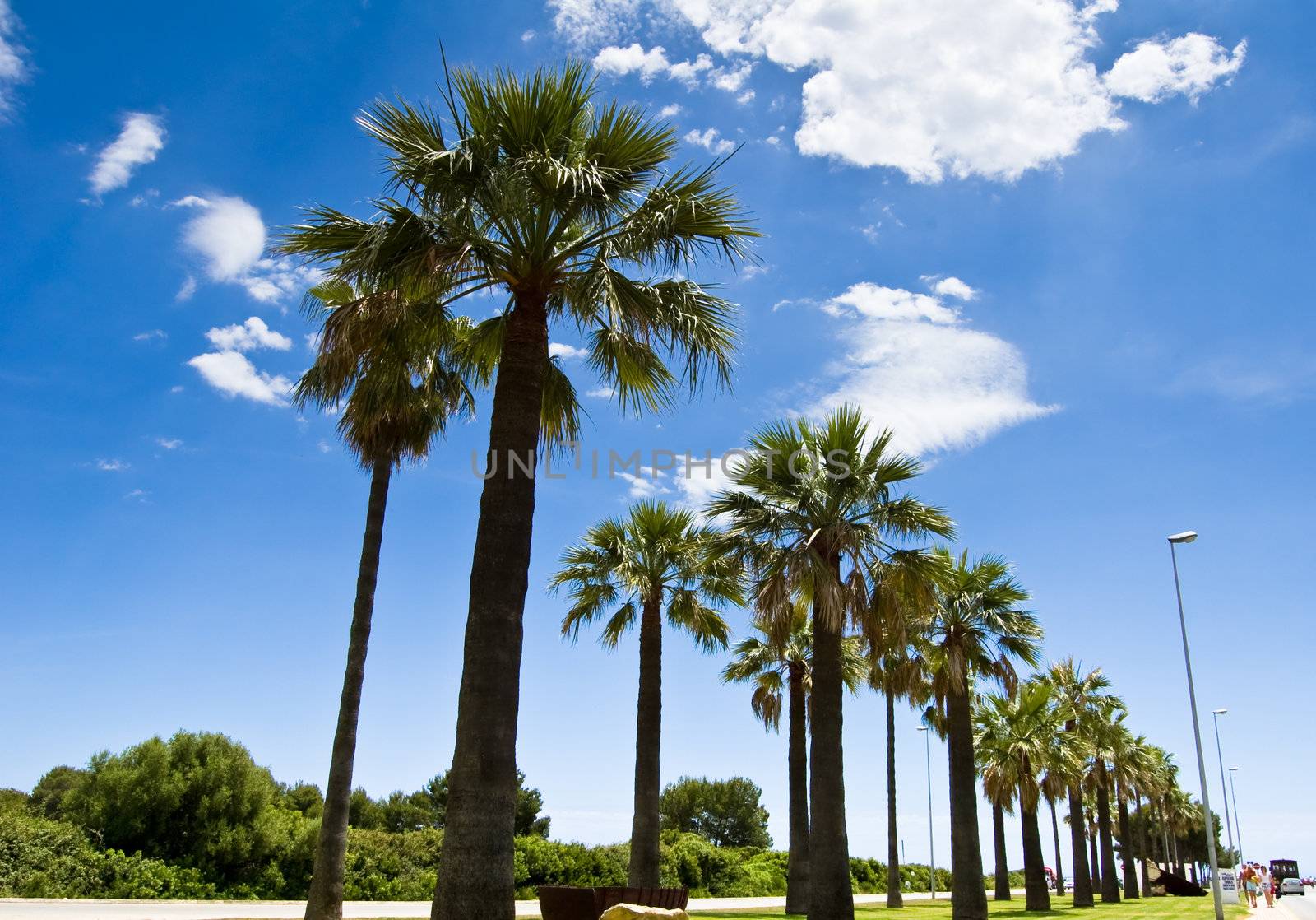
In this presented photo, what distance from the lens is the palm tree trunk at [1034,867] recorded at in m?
34.8

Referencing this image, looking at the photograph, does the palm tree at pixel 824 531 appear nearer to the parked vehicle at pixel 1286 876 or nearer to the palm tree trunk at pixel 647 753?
the palm tree trunk at pixel 647 753

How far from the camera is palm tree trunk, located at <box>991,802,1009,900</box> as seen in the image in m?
42.1

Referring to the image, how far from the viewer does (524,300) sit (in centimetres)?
1134

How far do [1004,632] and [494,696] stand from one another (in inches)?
741

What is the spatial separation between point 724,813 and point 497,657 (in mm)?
69842

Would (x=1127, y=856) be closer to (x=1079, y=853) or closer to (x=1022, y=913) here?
(x=1079, y=853)

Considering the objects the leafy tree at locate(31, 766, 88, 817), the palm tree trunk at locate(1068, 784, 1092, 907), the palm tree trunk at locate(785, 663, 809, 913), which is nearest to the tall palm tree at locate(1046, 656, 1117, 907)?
the palm tree trunk at locate(1068, 784, 1092, 907)

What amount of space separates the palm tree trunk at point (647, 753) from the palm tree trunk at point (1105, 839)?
2572cm

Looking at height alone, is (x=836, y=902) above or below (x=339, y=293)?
below

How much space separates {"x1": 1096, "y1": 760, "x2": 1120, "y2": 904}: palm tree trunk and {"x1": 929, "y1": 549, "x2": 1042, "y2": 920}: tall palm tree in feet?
63.9

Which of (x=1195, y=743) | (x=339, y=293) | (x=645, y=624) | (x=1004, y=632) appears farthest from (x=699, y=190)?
(x=1195, y=743)

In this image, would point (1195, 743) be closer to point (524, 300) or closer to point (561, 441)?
point (561, 441)

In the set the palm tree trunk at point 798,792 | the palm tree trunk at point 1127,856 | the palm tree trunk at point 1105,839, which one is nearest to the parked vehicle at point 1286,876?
the palm tree trunk at point 1127,856

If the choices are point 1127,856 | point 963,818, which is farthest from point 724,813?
point 963,818
